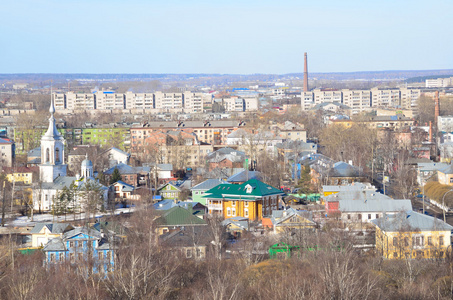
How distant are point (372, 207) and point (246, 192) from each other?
3403 mm

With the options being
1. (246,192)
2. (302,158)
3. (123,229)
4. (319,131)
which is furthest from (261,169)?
(319,131)

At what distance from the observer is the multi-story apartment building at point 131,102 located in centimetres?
6594

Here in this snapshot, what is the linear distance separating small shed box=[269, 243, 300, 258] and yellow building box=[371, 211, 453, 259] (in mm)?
1838

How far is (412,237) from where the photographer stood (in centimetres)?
1655

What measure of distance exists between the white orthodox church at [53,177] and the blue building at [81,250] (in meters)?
5.60

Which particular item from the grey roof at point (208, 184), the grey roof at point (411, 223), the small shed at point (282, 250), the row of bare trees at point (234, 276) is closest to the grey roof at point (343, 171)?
the grey roof at point (208, 184)

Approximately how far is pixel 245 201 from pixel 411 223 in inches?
209

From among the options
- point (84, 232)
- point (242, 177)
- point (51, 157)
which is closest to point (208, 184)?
point (242, 177)

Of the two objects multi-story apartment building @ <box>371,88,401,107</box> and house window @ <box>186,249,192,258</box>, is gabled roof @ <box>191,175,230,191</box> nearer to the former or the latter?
house window @ <box>186,249,192,258</box>

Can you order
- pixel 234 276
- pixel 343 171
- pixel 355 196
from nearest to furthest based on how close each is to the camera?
pixel 234 276, pixel 355 196, pixel 343 171

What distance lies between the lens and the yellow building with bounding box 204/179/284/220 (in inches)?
831

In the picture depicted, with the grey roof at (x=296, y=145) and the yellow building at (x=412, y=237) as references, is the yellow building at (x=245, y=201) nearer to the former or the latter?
the yellow building at (x=412, y=237)

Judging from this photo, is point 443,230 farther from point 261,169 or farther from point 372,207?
point 261,169

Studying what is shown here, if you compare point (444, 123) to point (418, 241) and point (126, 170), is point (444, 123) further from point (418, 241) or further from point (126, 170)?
point (418, 241)
